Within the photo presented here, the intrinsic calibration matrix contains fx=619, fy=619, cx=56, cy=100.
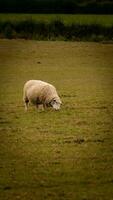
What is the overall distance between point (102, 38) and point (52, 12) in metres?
15.4

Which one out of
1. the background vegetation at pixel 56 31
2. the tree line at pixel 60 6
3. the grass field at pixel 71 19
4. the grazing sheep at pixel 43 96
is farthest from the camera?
the tree line at pixel 60 6

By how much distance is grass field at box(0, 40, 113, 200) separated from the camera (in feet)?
26.8

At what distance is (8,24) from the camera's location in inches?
1441

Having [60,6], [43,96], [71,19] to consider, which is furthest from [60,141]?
[60,6]

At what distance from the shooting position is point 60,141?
35.7ft

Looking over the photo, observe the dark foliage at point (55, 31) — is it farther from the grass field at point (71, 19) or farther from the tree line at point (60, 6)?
the tree line at point (60, 6)

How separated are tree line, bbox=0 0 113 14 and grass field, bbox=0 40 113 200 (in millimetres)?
26018

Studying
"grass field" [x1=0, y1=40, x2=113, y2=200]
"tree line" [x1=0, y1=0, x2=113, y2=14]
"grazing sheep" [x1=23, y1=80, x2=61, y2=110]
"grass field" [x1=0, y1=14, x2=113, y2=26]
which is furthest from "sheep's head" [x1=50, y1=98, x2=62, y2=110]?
"tree line" [x1=0, y1=0, x2=113, y2=14]

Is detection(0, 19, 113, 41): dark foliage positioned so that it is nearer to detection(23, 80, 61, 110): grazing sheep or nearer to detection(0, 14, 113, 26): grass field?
detection(0, 14, 113, 26): grass field

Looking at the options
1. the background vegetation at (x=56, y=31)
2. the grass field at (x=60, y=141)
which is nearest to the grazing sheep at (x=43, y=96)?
the grass field at (x=60, y=141)

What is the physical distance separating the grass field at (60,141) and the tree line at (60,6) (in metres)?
26.0

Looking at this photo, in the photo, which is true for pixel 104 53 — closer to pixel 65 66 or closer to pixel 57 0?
pixel 65 66

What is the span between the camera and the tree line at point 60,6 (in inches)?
1908

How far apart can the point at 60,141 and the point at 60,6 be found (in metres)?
39.7
